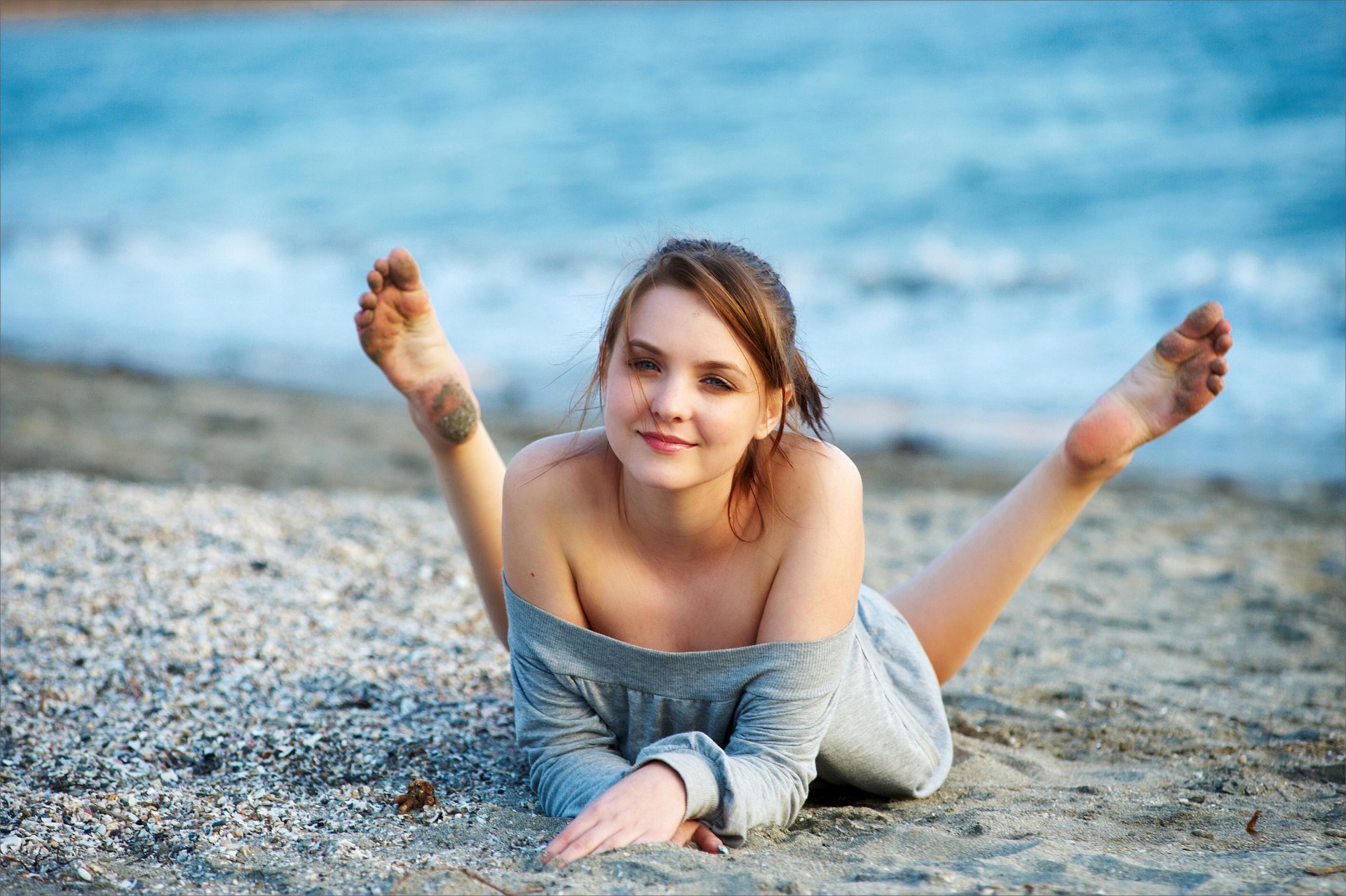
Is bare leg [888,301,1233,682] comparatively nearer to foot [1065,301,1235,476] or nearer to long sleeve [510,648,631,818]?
foot [1065,301,1235,476]

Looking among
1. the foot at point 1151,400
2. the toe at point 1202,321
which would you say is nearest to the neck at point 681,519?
the foot at point 1151,400

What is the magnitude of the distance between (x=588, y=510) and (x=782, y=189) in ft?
43.0

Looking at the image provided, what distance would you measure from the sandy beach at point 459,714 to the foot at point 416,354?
2.80 ft

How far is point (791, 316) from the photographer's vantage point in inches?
98.3

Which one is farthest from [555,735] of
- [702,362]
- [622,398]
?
[702,362]

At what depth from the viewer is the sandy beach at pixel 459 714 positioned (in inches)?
89.0

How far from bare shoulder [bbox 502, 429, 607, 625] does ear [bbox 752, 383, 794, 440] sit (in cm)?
41

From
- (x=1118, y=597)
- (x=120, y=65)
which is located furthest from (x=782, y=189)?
(x=120, y=65)

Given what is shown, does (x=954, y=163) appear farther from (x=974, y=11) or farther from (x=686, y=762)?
(x=686, y=762)

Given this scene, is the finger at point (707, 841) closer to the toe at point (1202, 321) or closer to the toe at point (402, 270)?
the toe at point (402, 270)

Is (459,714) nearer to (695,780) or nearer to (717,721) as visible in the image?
(717,721)

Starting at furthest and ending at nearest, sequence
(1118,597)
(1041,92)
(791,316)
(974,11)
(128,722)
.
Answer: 1. (974,11)
2. (1041,92)
3. (1118,597)
4. (128,722)
5. (791,316)

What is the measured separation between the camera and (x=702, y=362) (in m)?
2.28

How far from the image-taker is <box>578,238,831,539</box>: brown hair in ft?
7.55
